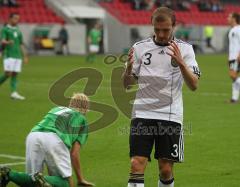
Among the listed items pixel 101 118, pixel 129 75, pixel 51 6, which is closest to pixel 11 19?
pixel 101 118

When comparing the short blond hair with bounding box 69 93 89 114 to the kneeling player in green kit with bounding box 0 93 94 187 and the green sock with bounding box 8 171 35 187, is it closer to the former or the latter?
the kneeling player in green kit with bounding box 0 93 94 187

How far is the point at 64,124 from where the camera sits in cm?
813

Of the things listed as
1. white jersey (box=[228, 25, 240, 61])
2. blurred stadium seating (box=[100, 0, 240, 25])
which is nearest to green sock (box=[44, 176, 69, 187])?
white jersey (box=[228, 25, 240, 61])

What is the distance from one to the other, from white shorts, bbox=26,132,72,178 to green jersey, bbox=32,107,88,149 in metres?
0.08

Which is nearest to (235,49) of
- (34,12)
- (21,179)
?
(21,179)

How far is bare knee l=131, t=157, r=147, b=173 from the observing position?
7.52 meters

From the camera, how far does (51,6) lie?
2046 inches

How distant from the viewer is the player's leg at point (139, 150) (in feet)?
24.6

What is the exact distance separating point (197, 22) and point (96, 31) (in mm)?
18711

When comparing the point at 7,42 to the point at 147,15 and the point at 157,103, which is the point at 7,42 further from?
the point at 147,15

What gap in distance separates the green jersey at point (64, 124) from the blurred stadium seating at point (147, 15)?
148ft

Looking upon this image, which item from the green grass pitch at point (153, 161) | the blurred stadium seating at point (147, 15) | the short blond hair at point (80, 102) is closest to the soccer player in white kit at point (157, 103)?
the short blond hair at point (80, 102)

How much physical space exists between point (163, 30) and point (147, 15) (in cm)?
4985

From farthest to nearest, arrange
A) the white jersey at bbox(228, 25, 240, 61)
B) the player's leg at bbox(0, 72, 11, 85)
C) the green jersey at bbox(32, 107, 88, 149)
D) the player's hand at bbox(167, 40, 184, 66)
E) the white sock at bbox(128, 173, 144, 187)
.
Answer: the player's leg at bbox(0, 72, 11, 85) → the white jersey at bbox(228, 25, 240, 61) → the green jersey at bbox(32, 107, 88, 149) → the white sock at bbox(128, 173, 144, 187) → the player's hand at bbox(167, 40, 184, 66)
